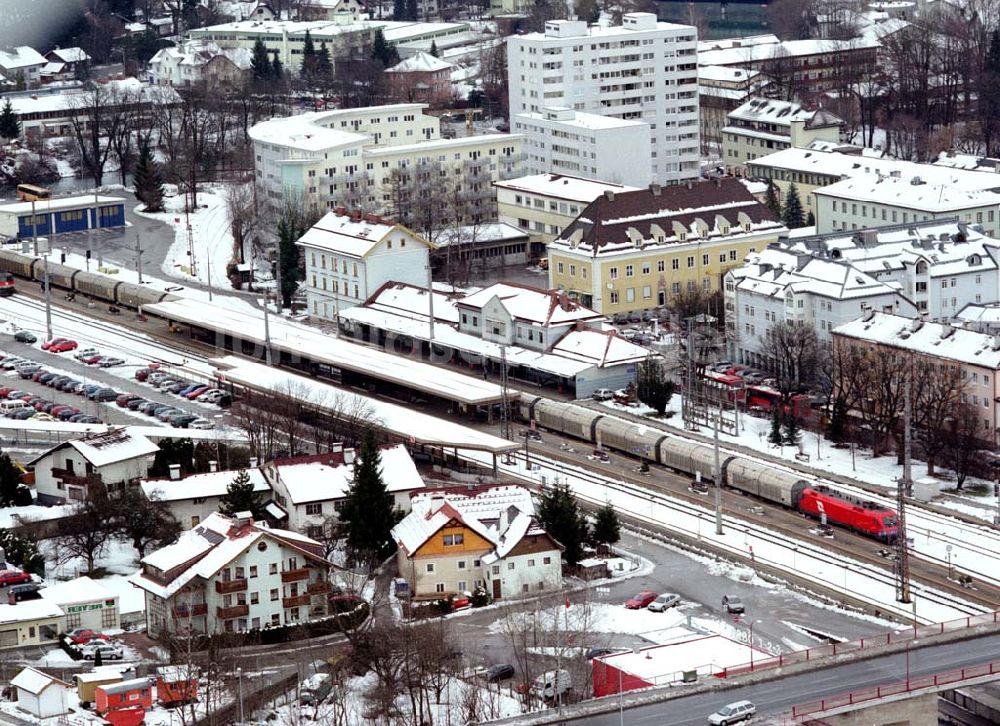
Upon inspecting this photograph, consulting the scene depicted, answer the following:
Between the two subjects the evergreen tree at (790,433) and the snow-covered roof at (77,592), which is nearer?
the snow-covered roof at (77,592)

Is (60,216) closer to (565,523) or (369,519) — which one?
(369,519)

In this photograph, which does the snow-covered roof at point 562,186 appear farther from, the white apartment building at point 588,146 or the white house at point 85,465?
the white house at point 85,465

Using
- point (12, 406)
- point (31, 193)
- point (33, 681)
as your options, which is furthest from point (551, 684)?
point (31, 193)

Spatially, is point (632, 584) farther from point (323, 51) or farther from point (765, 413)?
point (323, 51)

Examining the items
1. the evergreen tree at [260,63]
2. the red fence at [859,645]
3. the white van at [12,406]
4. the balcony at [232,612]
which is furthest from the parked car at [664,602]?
the evergreen tree at [260,63]

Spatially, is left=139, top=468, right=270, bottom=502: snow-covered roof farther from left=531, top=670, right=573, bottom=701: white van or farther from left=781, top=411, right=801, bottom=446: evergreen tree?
left=781, top=411, right=801, bottom=446: evergreen tree

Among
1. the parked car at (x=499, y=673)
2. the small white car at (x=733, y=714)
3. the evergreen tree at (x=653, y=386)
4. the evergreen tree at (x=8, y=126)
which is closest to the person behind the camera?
the small white car at (x=733, y=714)

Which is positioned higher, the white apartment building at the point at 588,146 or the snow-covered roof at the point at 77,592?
the white apartment building at the point at 588,146
